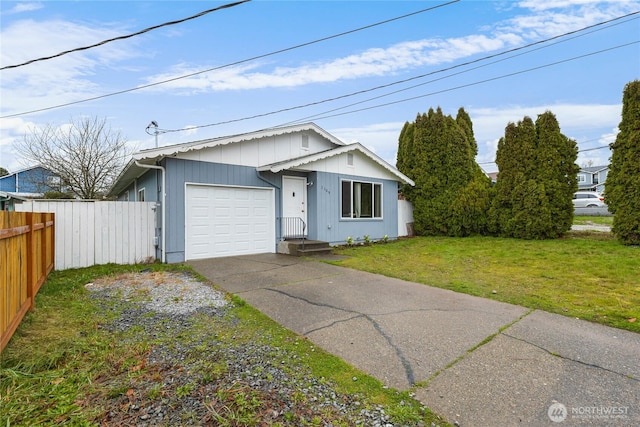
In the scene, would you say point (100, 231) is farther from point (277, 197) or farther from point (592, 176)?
point (592, 176)

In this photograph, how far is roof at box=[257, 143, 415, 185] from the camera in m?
9.37

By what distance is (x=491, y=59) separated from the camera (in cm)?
902

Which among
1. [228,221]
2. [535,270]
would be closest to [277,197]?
[228,221]

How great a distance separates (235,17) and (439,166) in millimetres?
9748

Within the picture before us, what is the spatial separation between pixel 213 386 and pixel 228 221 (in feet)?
22.9

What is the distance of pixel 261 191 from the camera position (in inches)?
385

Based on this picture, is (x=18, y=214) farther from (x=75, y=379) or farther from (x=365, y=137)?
(x=365, y=137)

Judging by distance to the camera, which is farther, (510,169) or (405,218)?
(405,218)

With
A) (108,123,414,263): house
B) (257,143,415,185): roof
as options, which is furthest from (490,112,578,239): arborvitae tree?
(108,123,414,263): house

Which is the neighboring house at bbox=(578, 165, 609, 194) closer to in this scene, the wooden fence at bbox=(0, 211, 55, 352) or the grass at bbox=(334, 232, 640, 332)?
the grass at bbox=(334, 232, 640, 332)

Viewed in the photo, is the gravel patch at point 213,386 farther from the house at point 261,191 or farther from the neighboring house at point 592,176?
the neighboring house at point 592,176

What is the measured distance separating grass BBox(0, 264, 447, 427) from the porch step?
517 centimetres

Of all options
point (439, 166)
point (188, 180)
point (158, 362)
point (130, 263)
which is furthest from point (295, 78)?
point (158, 362)

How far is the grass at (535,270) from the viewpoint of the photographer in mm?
4539
